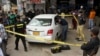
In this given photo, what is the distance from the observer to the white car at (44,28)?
13.0m

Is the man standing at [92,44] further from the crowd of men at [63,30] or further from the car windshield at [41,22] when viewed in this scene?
the car windshield at [41,22]

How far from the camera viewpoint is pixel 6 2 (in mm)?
24422

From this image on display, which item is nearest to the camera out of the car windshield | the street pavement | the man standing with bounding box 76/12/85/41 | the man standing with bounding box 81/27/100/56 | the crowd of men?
the man standing with bounding box 81/27/100/56

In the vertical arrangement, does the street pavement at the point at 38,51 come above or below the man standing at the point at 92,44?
below

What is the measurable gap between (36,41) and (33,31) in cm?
52

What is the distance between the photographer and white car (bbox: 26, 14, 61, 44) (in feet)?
42.7

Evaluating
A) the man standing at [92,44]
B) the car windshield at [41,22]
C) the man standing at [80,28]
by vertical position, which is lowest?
the man standing at [80,28]

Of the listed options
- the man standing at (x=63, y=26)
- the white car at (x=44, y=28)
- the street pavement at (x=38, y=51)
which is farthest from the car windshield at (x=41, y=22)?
the street pavement at (x=38, y=51)

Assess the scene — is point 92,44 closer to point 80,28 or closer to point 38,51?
point 38,51

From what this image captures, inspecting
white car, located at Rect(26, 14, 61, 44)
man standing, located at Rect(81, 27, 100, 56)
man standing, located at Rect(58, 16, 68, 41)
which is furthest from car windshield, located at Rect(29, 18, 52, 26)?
man standing, located at Rect(81, 27, 100, 56)

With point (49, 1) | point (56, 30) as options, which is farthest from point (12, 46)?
point (49, 1)

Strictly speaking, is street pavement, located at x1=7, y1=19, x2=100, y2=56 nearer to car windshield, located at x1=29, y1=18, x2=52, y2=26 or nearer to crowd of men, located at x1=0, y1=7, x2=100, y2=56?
crowd of men, located at x1=0, y1=7, x2=100, y2=56

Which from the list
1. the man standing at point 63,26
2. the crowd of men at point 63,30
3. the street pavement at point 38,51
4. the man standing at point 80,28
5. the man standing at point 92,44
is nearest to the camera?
the man standing at point 92,44

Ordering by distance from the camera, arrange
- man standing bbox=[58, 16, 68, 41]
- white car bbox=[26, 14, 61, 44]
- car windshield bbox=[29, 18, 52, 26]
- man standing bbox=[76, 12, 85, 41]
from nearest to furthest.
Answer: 1. white car bbox=[26, 14, 61, 44]
2. car windshield bbox=[29, 18, 52, 26]
3. man standing bbox=[58, 16, 68, 41]
4. man standing bbox=[76, 12, 85, 41]
